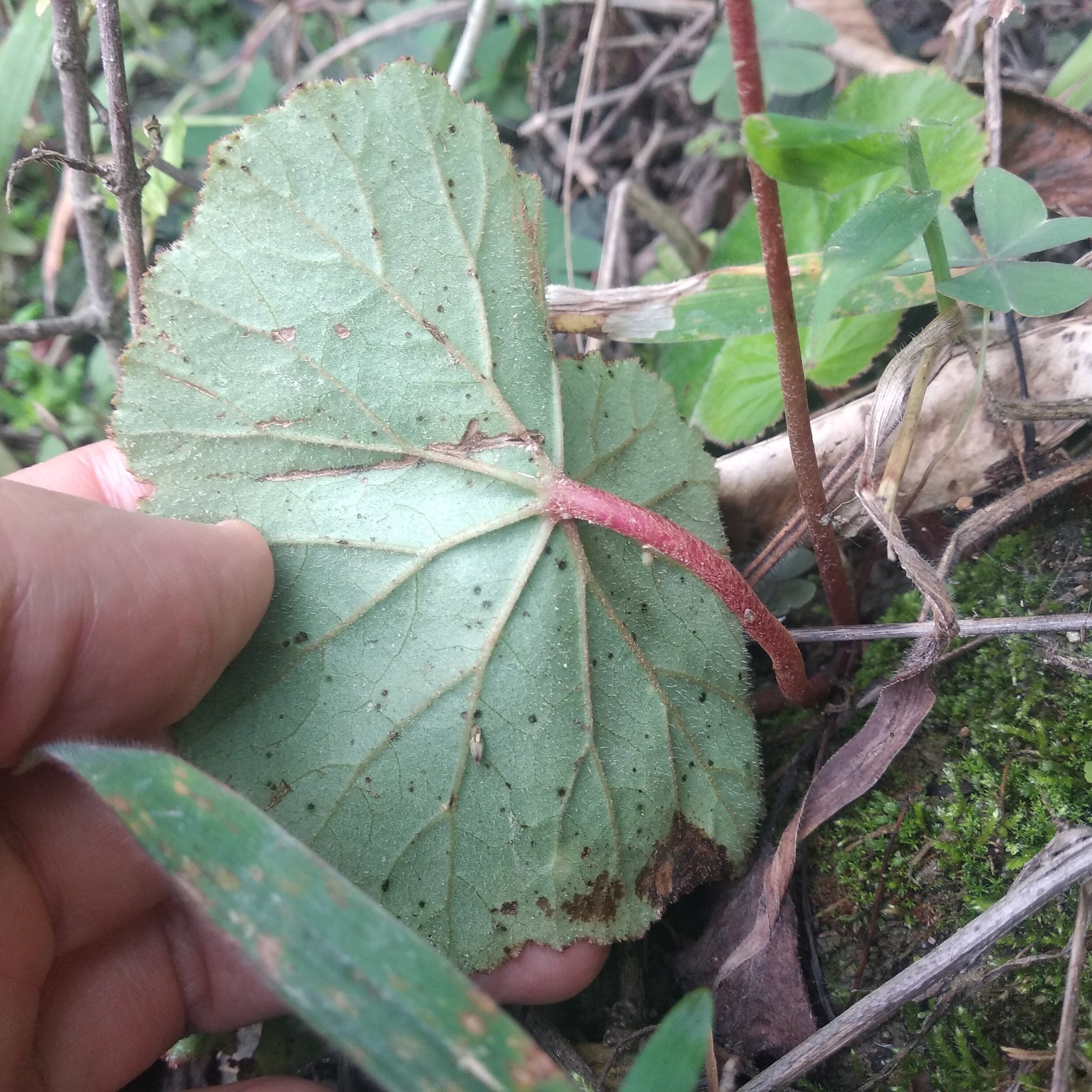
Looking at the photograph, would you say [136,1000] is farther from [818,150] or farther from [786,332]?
[818,150]

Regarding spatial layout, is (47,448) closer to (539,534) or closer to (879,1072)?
(539,534)

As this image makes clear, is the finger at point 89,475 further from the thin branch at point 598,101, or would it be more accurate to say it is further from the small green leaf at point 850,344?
the thin branch at point 598,101

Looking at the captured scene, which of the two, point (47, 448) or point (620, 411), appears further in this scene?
point (47, 448)

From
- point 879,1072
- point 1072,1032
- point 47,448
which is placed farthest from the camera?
point 47,448

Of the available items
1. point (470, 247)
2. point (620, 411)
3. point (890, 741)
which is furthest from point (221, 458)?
point (890, 741)

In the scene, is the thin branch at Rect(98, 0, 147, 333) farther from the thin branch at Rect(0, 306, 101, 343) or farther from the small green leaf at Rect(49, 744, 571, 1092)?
the small green leaf at Rect(49, 744, 571, 1092)
